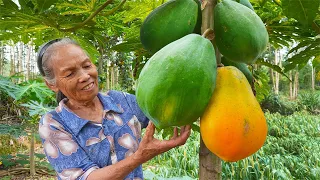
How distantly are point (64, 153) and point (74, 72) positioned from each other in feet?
1.20

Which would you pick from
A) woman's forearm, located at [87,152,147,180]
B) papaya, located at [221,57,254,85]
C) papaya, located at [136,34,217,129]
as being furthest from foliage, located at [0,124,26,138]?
papaya, located at [136,34,217,129]

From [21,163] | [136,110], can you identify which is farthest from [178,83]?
[21,163]

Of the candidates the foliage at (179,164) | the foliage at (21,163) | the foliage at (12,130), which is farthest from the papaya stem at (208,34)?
the foliage at (21,163)

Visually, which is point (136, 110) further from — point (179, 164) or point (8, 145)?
point (8, 145)

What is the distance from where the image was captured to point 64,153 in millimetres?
1507

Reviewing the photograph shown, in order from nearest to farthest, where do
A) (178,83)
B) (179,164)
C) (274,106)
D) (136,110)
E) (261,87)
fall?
(178,83)
(261,87)
(136,110)
(179,164)
(274,106)

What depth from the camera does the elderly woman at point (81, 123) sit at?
1.51m

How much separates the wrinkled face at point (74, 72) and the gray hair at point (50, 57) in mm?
20

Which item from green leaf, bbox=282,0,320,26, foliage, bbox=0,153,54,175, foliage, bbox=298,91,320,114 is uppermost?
green leaf, bbox=282,0,320,26

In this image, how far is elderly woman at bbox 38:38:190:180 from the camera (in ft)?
4.94

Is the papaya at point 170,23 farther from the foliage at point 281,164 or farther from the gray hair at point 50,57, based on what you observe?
the foliage at point 281,164

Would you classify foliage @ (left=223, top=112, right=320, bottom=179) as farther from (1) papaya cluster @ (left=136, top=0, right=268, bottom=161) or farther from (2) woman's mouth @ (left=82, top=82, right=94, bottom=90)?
(1) papaya cluster @ (left=136, top=0, right=268, bottom=161)

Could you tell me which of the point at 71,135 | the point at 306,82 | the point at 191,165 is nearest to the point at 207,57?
the point at 71,135

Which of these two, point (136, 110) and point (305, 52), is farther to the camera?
point (136, 110)
